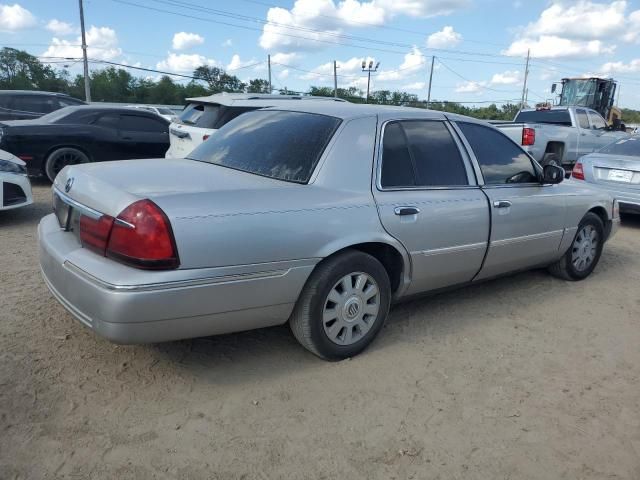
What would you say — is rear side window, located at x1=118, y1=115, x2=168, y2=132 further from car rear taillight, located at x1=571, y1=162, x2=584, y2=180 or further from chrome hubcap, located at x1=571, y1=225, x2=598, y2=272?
chrome hubcap, located at x1=571, y1=225, x2=598, y2=272

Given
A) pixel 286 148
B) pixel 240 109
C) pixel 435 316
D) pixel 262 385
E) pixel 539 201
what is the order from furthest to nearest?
pixel 240 109 → pixel 539 201 → pixel 435 316 → pixel 286 148 → pixel 262 385

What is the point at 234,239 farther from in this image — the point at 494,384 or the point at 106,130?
the point at 106,130

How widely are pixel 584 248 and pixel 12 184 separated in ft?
20.7

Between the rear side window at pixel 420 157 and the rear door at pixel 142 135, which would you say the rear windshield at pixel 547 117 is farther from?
the rear side window at pixel 420 157

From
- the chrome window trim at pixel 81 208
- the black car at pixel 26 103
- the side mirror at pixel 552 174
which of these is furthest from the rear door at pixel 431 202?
the black car at pixel 26 103

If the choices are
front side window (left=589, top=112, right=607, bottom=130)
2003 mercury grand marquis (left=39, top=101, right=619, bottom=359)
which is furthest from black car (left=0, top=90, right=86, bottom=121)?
front side window (left=589, top=112, right=607, bottom=130)

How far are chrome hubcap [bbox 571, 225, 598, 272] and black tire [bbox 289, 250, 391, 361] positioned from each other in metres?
2.66

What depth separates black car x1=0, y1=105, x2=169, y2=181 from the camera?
842 centimetres

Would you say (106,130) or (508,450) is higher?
(106,130)

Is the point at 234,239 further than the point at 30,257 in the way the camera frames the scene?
No

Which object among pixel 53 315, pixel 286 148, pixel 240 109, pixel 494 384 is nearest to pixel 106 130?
pixel 240 109

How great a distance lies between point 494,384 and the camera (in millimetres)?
3213

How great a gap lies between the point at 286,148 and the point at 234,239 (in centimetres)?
96

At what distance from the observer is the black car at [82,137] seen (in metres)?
8.42
